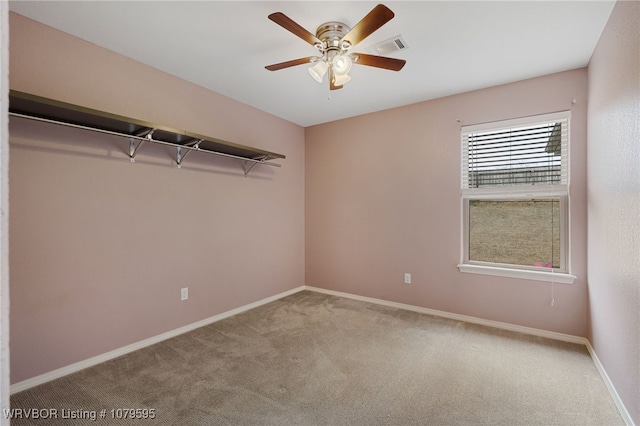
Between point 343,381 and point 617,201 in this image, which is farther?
point 343,381

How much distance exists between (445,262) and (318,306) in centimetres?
163

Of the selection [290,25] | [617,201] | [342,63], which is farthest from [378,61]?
[617,201]

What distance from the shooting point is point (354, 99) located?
3438 mm

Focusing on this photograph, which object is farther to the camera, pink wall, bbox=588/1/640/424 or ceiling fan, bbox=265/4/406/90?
ceiling fan, bbox=265/4/406/90

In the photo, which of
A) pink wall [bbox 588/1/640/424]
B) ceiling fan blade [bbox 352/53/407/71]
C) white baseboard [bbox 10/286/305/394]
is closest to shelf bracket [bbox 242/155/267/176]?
white baseboard [bbox 10/286/305/394]

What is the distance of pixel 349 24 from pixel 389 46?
421 millimetres

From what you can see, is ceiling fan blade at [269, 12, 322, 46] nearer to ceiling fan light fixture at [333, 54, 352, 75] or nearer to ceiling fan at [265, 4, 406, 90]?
ceiling fan at [265, 4, 406, 90]

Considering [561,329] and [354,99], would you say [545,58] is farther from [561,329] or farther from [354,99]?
[561,329]

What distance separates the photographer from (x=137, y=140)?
2566mm

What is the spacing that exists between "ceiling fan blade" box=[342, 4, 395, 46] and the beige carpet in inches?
89.9

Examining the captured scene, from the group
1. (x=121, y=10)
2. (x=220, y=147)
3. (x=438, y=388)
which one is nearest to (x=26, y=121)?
(x=121, y=10)

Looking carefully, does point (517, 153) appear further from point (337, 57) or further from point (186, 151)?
point (186, 151)

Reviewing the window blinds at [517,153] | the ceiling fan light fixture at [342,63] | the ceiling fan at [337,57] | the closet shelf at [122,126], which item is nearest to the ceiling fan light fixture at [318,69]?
the ceiling fan at [337,57]

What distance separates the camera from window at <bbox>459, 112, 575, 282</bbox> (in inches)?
112
